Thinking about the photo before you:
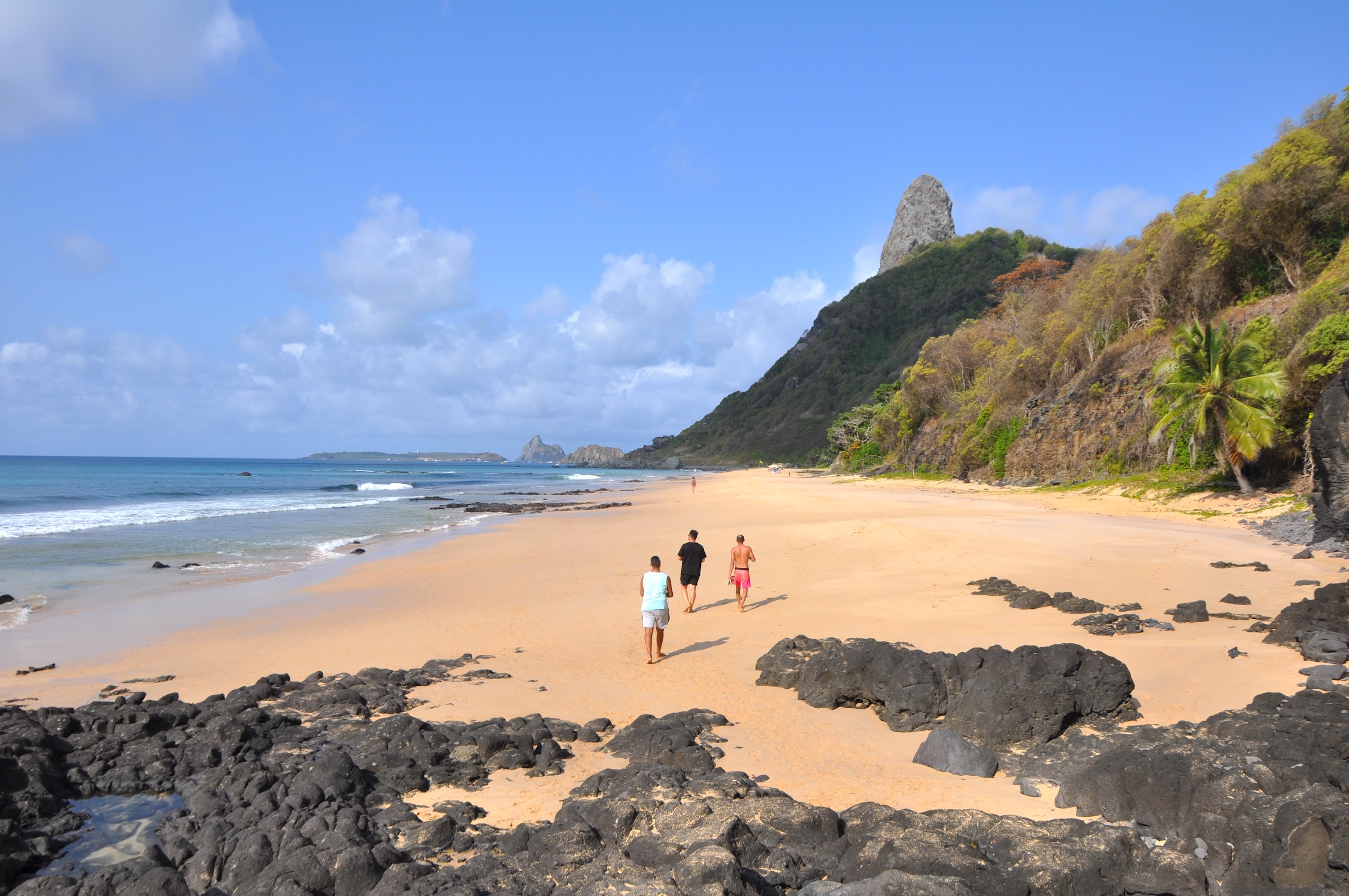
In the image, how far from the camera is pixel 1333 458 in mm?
12977

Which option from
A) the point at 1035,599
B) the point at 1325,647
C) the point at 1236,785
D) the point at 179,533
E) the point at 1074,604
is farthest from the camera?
the point at 179,533

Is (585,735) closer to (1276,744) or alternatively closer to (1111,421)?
(1276,744)

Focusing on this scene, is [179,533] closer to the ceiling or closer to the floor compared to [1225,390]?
closer to the floor

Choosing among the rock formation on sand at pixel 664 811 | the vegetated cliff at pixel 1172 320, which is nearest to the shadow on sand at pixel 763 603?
the rock formation on sand at pixel 664 811

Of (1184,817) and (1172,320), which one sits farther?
(1172,320)

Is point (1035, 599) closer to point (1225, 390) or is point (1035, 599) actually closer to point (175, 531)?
point (1225, 390)

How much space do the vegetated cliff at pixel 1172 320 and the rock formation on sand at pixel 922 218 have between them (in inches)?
4558

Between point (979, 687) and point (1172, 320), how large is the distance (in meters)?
29.4

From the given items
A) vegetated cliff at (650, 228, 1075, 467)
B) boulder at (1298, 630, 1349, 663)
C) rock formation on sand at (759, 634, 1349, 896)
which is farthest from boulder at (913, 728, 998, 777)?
vegetated cliff at (650, 228, 1075, 467)

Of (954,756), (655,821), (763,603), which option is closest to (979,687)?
(954,756)

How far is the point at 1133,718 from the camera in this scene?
589cm

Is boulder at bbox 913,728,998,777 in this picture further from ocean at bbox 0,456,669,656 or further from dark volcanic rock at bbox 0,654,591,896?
A: ocean at bbox 0,456,669,656

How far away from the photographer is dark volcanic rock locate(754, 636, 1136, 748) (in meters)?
5.83

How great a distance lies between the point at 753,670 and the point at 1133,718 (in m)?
4.02
